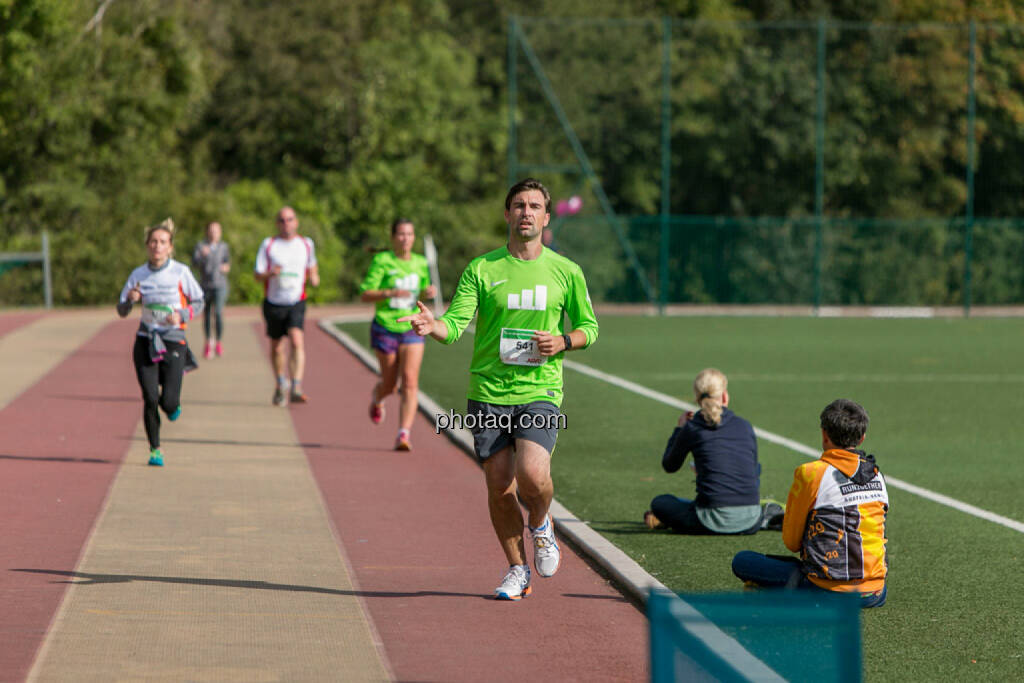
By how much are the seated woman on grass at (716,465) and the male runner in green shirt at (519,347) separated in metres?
1.76

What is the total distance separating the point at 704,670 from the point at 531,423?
3.40 meters

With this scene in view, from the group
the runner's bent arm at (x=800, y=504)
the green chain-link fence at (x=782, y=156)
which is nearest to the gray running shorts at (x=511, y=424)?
the runner's bent arm at (x=800, y=504)

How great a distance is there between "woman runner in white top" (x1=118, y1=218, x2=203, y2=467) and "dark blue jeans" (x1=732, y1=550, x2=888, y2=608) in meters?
5.47

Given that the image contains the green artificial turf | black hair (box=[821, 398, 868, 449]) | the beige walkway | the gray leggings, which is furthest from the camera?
the gray leggings

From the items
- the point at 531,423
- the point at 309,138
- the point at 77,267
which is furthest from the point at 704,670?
the point at 309,138

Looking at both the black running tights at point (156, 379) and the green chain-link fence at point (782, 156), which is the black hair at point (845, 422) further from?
the green chain-link fence at point (782, 156)

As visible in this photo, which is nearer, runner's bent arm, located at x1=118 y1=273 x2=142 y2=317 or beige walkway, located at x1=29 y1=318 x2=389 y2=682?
beige walkway, located at x1=29 y1=318 x2=389 y2=682

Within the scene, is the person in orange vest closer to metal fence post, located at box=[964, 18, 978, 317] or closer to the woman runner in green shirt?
the woman runner in green shirt

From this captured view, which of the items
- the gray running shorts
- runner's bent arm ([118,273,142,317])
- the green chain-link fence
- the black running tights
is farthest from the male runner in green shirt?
the green chain-link fence

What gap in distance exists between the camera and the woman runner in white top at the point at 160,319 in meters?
11.2

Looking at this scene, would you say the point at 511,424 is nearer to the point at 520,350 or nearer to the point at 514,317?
the point at 520,350

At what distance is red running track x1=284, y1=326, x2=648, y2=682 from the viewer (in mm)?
6105

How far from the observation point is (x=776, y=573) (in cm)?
688

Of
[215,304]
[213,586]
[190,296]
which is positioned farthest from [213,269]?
[213,586]
